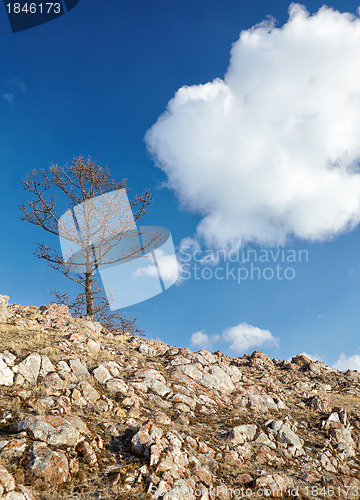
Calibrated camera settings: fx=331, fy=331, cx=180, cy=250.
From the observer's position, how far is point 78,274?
24594 mm

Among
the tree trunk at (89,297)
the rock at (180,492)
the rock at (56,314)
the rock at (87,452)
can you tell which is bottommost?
the rock at (180,492)

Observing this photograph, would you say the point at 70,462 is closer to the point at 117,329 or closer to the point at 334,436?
the point at 334,436

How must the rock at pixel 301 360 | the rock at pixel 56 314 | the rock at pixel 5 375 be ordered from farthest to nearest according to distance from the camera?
the rock at pixel 301 360, the rock at pixel 56 314, the rock at pixel 5 375

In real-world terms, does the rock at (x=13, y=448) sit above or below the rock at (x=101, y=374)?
below

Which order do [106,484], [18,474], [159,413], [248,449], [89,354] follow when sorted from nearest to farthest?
[18,474] < [106,484] < [248,449] < [159,413] < [89,354]

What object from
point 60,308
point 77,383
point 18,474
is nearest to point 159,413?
point 77,383

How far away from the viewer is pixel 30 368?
1144 cm

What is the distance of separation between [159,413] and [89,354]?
468 centimetres

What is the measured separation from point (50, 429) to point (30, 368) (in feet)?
11.7

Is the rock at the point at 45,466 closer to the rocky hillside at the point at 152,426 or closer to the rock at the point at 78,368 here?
the rocky hillside at the point at 152,426

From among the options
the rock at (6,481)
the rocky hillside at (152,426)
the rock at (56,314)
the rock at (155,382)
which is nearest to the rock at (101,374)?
the rocky hillside at (152,426)

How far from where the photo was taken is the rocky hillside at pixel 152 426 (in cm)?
769

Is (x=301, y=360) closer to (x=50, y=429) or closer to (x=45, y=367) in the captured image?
(x=45, y=367)

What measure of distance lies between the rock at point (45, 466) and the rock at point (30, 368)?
365 centimetres
